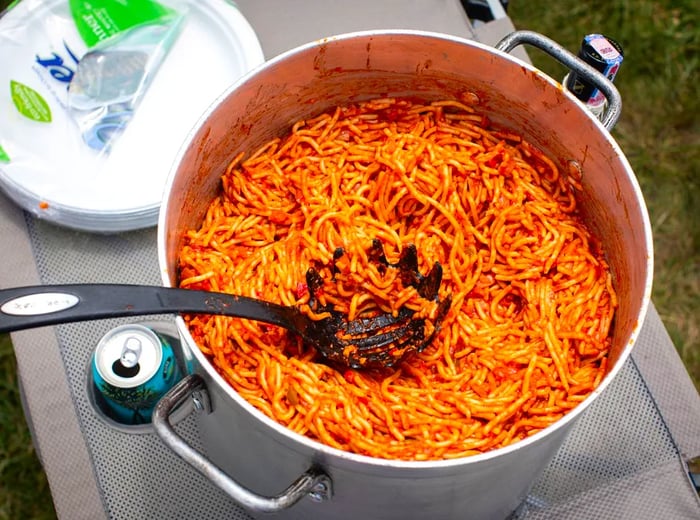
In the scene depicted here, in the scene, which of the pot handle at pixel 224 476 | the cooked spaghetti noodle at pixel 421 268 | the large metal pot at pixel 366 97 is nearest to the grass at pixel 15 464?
the large metal pot at pixel 366 97

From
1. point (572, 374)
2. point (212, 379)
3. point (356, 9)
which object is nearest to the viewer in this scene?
point (212, 379)

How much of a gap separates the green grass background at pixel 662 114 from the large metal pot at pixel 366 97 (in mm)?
1378

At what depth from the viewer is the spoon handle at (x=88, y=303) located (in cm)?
112

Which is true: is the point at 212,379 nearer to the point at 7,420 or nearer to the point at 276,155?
the point at 276,155

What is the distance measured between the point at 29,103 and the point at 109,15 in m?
0.33

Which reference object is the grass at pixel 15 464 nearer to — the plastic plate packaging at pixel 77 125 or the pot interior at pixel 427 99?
the plastic plate packaging at pixel 77 125

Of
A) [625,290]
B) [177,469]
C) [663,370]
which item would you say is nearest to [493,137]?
[625,290]

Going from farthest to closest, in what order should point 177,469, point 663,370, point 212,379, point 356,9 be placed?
point 356,9 → point 663,370 → point 177,469 → point 212,379

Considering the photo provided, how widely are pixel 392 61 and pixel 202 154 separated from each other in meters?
0.46

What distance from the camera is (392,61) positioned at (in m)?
1.65

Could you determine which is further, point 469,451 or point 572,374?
point 572,374

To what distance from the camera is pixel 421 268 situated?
1569 millimetres

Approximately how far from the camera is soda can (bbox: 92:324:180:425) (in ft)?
5.37

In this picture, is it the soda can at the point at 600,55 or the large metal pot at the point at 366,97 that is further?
the soda can at the point at 600,55
